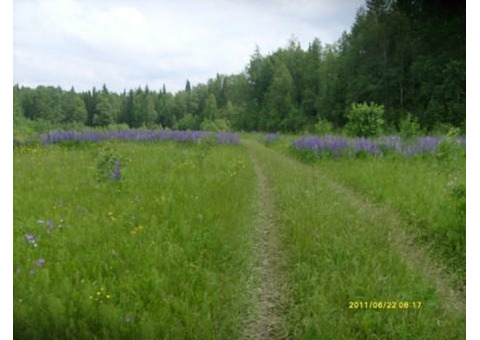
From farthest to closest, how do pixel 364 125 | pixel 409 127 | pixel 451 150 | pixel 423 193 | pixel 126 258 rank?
pixel 364 125 → pixel 409 127 → pixel 451 150 → pixel 423 193 → pixel 126 258

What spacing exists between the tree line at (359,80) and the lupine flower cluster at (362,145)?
3.69ft

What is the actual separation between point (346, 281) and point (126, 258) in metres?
2.28

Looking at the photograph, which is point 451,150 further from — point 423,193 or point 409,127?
point 409,127

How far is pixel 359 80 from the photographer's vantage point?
6.52m

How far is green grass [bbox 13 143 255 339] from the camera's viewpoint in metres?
2.43

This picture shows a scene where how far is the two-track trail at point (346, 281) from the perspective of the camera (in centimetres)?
262

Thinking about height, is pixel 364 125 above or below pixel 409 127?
above

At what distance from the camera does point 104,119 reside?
9609 mm

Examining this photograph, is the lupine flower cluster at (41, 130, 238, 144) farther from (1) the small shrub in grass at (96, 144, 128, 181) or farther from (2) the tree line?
(1) the small shrub in grass at (96, 144, 128, 181)

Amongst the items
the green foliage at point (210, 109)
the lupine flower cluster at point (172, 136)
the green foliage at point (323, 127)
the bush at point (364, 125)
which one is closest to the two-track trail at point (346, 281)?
the green foliage at point (323, 127)

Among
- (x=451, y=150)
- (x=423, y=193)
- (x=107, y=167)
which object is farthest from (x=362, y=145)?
(x=107, y=167)

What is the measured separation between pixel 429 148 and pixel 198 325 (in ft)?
33.3

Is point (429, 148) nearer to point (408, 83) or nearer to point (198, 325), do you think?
point (408, 83)

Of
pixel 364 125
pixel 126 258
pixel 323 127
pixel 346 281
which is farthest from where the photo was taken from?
pixel 364 125
